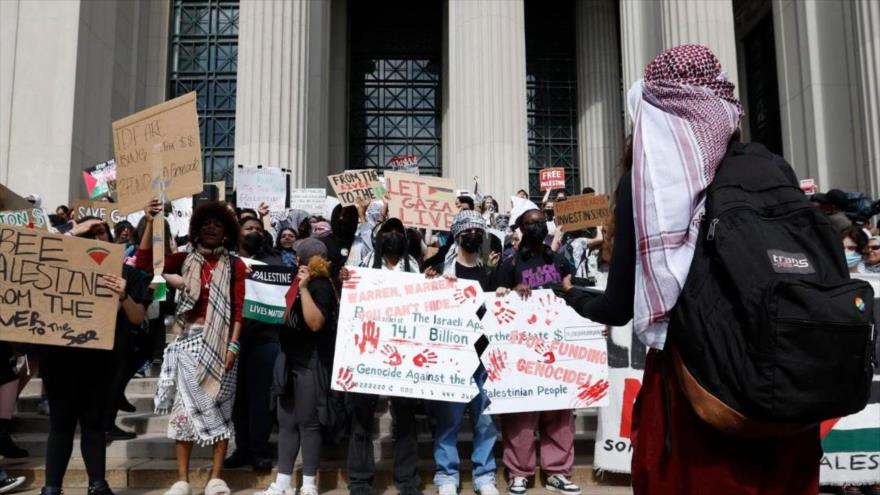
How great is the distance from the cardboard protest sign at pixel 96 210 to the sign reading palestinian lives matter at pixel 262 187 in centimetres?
201

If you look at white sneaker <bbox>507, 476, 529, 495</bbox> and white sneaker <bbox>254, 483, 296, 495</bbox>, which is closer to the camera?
white sneaker <bbox>254, 483, 296, 495</bbox>

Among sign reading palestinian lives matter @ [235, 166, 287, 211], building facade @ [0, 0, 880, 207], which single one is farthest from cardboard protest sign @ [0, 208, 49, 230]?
building facade @ [0, 0, 880, 207]

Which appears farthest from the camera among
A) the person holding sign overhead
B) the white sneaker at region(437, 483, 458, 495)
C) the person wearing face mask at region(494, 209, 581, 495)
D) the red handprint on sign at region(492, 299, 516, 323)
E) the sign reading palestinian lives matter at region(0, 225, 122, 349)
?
the red handprint on sign at region(492, 299, 516, 323)

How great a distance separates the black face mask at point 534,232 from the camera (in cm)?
634

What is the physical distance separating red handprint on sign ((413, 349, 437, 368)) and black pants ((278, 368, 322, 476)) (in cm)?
84

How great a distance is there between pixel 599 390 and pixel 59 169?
12.9 m

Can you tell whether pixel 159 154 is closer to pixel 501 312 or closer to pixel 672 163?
pixel 501 312

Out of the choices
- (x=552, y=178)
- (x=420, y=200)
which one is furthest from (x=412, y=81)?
(x=420, y=200)

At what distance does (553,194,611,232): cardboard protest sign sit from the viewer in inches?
381

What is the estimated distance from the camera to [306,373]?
575cm

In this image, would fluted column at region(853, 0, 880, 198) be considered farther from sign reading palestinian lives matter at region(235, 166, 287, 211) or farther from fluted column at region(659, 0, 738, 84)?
sign reading palestinian lives matter at region(235, 166, 287, 211)

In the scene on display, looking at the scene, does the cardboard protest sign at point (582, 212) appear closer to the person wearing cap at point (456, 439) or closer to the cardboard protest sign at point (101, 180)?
the person wearing cap at point (456, 439)

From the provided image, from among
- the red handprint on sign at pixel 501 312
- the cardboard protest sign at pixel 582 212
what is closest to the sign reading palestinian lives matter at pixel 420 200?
the cardboard protest sign at pixel 582 212

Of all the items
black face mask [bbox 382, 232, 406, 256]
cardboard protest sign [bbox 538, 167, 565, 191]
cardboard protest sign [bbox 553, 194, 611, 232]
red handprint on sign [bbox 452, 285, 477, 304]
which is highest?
cardboard protest sign [bbox 538, 167, 565, 191]
